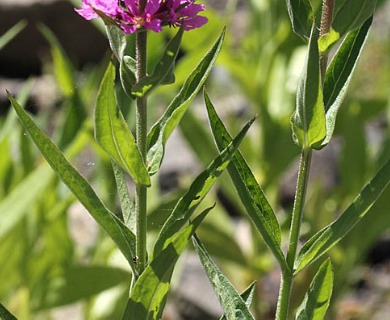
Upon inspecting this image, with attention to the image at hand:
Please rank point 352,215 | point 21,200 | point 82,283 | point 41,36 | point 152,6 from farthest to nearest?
1. point 41,36
2. point 82,283
3. point 21,200
4. point 352,215
5. point 152,6

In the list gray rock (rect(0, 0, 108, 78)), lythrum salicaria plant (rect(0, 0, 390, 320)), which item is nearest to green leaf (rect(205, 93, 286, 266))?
lythrum salicaria plant (rect(0, 0, 390, 320))

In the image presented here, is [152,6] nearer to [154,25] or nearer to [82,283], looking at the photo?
[154,25]

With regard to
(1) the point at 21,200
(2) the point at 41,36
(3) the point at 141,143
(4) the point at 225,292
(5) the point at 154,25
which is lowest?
(2) the point at 41,36

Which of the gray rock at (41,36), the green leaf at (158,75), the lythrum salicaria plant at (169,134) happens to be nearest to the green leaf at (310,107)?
the lythrum salicaria plant at (169,134)

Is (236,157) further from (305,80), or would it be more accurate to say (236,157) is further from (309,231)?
(309,231)

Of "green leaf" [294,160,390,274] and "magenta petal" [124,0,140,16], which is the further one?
"green leaf" [294,160,390,274]

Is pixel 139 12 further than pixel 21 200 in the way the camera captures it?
No

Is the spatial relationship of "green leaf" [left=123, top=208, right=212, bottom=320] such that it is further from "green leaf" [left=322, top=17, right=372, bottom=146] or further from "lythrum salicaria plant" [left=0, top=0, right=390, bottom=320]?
"green leaf" [left=322, top=17, right=372, bottom=146]

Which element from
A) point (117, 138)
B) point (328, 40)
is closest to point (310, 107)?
point (328, 40)
